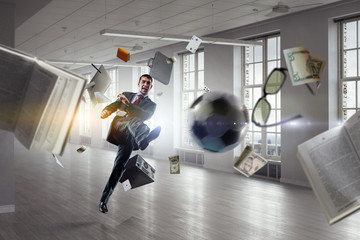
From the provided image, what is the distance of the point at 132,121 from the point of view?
1964 mm

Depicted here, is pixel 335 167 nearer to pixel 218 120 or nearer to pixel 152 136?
pixel 218 120

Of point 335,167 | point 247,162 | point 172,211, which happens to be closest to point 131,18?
point 172,211

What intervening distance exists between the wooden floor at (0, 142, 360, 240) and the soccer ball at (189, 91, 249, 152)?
3.58 m

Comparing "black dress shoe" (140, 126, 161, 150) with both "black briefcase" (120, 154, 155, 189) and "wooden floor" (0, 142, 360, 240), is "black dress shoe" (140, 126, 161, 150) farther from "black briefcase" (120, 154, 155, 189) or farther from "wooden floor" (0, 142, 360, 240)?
"wooden floor" (0, 142, 360, 240)

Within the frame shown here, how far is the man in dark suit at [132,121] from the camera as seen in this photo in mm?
1850

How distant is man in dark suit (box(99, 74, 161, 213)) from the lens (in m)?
1.85

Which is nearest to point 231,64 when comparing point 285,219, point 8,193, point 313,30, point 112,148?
point 313,30

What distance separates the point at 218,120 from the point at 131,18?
737 cm

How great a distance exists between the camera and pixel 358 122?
2.54 ft

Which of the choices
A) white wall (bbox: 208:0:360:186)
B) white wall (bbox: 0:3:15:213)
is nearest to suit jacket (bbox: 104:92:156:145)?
white wall (bbox: 0:3:15:213)

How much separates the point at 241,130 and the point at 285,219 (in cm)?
448

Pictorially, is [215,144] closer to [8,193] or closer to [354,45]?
[8,193]

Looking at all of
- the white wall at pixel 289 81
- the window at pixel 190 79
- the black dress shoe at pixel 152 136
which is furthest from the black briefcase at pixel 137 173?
the window at pixel 190 79

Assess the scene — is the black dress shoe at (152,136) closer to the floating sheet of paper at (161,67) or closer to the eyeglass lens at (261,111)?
the floating sheet of paper at (161,67)
